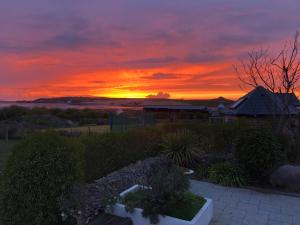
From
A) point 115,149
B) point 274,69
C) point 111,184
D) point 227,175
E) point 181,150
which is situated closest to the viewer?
point 111,184

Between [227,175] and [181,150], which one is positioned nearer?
[227,175]

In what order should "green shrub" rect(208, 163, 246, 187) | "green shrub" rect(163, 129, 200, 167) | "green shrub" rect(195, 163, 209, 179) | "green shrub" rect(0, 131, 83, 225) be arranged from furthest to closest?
"green shrub" rect(163, 129, 200, 167), "green shrub" rect(195, 163, 209, 179), "green shrub" rect(208, 163, 246, 187), "green shrub" rect(0, 131, 83, 225)

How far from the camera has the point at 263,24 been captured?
8664 mm

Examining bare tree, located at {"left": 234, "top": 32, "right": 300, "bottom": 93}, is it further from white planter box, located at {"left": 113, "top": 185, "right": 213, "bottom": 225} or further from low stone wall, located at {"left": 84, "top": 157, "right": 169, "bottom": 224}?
white planter box, located at {"left": 113, "top": 185, "right": 213, "bottom": 225}

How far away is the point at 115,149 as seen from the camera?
638cm

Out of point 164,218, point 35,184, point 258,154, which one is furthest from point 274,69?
point 35,184

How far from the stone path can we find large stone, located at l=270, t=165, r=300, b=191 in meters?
0.45

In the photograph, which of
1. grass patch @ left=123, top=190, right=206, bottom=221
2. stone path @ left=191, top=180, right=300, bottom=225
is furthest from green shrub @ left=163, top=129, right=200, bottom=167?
grass patch @ left=123, top=190, right=206, bottom=221

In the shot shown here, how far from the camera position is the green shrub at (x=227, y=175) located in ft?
20.8

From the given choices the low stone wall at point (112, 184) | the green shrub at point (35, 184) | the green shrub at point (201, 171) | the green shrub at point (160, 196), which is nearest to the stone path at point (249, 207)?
the green shrub at point (201, 171)

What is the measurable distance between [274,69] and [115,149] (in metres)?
6.63

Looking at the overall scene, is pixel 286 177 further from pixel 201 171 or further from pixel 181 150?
pixel 181 150

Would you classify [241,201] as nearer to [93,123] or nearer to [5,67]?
[5,67]

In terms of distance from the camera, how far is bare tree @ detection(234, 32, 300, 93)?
8.93 meters
